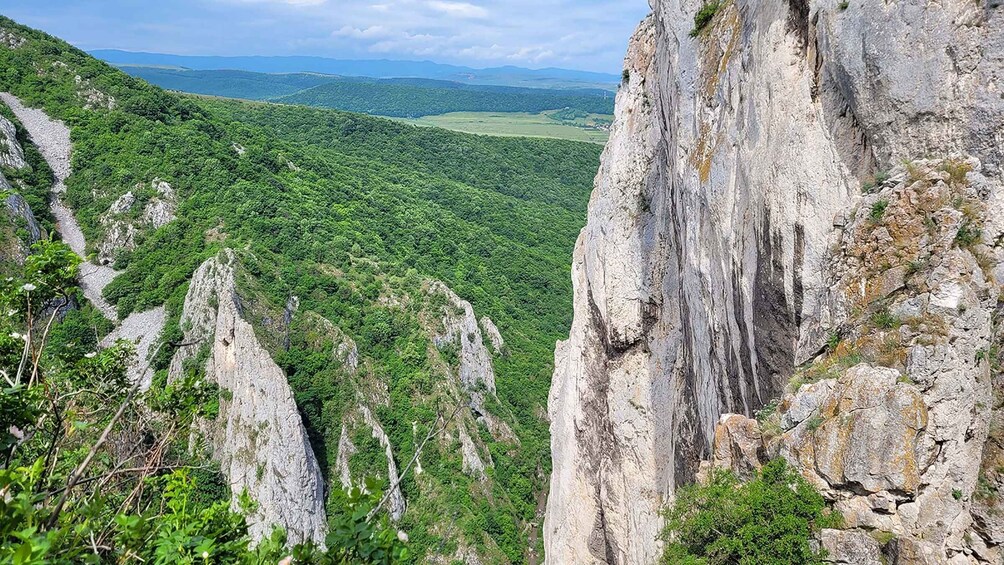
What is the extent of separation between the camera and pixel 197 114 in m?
76.1

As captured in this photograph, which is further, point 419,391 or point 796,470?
point 419,391

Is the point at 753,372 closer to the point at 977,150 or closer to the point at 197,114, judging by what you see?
the point at 977,150

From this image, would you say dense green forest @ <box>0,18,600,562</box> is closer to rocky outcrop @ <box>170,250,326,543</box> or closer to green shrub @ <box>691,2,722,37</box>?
rocky outcrop @ <box>170,250,326,543</box>

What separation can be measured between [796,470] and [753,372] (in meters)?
3.45

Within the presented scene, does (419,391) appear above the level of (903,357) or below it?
below

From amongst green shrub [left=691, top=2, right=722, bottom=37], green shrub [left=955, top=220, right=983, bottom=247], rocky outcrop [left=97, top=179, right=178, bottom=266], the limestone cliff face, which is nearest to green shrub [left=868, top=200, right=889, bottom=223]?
the limestone cliff face

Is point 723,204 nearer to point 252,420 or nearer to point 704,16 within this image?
point 704,16

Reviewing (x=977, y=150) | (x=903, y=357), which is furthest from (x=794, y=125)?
(x=903, y=357)

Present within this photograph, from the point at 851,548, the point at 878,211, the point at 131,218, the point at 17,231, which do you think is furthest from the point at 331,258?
the point at 851,548

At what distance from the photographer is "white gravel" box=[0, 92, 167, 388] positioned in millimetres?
43750

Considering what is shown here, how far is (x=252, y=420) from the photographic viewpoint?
39188 mm

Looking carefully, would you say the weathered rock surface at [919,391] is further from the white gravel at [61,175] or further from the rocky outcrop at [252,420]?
the white gravel at [61,175]

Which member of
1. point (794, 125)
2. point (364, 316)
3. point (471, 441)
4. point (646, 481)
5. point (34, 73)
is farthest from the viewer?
point (34, 73)

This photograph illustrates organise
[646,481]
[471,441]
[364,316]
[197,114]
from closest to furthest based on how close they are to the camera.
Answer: [646,481] < [471,441] < [364,316] < [197,114]
